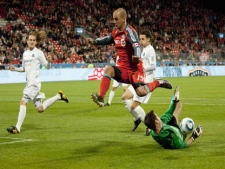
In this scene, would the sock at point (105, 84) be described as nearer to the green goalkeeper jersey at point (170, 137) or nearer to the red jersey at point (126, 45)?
the red jersey at point (126, 45)

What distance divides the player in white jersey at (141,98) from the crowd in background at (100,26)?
2794 centimetres

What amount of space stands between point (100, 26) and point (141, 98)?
42.5 meters

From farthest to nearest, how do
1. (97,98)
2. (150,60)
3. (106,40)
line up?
(150,60) < (106,40) < (97,98)

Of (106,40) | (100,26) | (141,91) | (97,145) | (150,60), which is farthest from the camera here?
(100,26)

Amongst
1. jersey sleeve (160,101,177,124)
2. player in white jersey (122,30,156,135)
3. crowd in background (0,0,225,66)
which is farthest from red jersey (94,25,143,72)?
crowd in background (0,0,225,66)

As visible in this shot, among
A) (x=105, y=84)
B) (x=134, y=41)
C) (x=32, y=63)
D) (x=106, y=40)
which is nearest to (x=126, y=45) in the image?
(x=134, y=41)

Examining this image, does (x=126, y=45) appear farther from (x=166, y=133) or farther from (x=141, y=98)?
(x=166, y=133)

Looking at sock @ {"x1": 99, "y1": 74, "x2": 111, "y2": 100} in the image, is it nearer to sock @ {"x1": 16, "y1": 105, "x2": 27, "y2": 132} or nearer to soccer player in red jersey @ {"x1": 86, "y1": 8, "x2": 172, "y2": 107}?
soccer player in red jersey @ {"x1": 86, "y1": 8, "x2": 172, "y2": 107}

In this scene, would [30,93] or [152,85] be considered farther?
[30,93]

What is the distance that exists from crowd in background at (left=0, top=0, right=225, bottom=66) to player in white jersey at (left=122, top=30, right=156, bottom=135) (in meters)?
27.9

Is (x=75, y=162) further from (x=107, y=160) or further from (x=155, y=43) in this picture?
(x=155, y=43)

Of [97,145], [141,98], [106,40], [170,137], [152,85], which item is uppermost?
[106,40]

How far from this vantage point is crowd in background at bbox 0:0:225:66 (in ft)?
144

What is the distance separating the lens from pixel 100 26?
5294 centimetres
